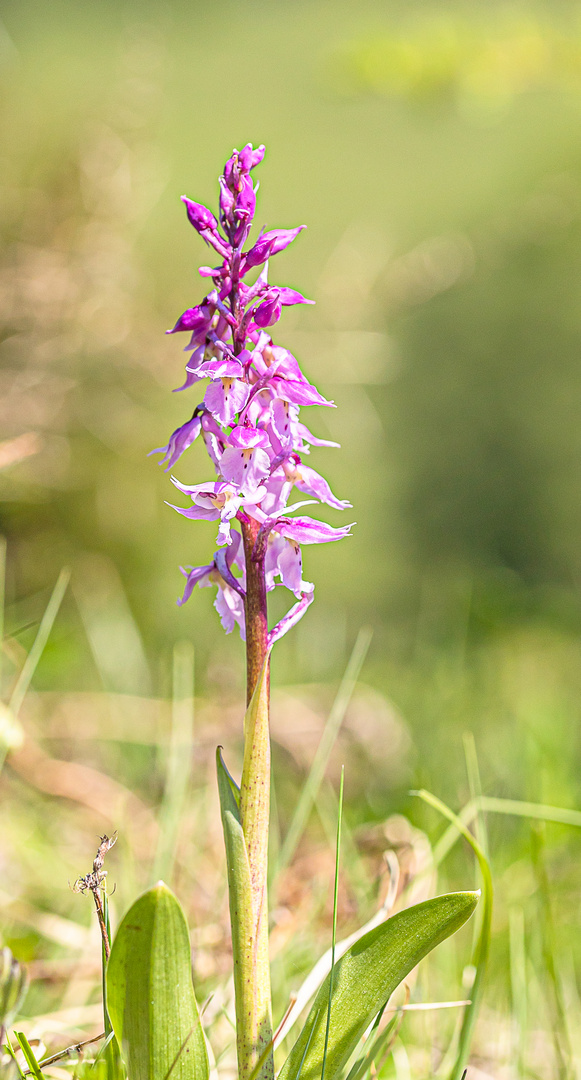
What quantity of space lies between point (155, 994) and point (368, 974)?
0.13m

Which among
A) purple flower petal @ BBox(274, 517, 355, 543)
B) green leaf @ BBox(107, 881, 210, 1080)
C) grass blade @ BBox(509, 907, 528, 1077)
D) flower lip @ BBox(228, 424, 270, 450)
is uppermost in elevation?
flower lip @ BBox(228, 424, 270, 450)

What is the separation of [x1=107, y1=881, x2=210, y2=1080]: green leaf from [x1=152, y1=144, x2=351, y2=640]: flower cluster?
0.61 ft

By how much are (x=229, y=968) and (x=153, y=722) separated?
908 mm

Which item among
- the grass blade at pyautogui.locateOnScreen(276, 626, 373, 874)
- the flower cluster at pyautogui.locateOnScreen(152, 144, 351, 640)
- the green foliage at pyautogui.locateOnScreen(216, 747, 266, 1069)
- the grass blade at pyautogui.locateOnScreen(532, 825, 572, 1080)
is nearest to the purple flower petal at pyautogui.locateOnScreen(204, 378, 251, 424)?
the flower cluster at pyautogui.locateOnScreen(152, 144, 351, 640)

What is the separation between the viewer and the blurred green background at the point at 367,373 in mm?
1932

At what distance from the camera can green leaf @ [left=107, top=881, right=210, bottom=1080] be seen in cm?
44

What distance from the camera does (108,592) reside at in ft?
7.96

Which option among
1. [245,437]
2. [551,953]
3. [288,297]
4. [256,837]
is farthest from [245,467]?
[551,953]

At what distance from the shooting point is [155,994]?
0.46 metres

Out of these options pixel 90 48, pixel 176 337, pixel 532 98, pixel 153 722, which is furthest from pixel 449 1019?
pixel 532 98

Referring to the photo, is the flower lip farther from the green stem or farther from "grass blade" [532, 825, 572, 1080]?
"grass blade" [532, 825, 572, 1080]

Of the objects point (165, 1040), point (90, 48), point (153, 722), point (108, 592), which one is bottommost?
point (165, 1040)

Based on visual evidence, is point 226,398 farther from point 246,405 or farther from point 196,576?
point 196,576

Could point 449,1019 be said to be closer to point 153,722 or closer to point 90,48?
point 153,722
